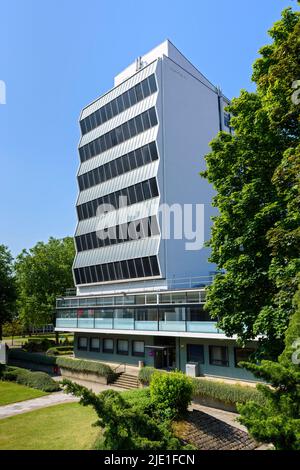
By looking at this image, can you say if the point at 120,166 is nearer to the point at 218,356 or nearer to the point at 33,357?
the point at 218,356

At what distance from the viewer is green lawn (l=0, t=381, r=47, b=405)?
28391mm

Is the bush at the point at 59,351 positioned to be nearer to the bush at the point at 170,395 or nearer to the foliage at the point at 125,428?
the bush at the point at 170,395

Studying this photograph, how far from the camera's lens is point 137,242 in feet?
124

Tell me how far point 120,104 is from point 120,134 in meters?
3.57

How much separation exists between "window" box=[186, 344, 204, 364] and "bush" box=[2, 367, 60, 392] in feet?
37.5

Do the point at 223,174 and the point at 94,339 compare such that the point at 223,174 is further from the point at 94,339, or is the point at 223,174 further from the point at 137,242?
the point at 94,339

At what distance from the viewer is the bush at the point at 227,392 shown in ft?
69.4

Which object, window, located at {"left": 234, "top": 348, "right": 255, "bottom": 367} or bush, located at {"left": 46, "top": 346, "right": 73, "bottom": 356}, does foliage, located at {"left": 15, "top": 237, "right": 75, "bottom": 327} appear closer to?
bush, located at {"left": 46, "top": 346, "right": 73, "bottom": 356}

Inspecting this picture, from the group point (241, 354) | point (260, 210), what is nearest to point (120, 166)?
point (241, 354)


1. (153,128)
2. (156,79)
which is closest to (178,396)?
(153,128)

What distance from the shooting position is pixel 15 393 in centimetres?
3030

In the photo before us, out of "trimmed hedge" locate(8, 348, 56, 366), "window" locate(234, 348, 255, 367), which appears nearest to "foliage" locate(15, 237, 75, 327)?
"trimmed hedge" locate(8, 348, 56, 366)

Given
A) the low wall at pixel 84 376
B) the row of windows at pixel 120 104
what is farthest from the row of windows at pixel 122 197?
the low wall at pixel 84 376

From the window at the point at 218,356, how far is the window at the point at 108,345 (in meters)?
12.8
